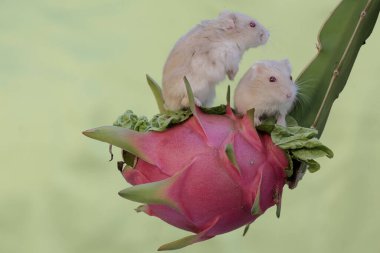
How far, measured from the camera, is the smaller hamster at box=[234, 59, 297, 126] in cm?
88

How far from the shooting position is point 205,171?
2.63 ft

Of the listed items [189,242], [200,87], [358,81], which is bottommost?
[358,81]

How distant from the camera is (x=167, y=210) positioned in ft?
2.70

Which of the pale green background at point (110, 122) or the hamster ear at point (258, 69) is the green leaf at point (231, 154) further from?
the pale green background at point (110, 122)

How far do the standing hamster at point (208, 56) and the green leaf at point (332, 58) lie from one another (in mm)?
78

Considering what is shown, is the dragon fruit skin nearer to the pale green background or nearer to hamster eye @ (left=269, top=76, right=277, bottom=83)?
hamster eye @ (left=269, top=76, right=277, bottom=83)

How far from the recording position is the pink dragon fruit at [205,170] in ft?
2.61

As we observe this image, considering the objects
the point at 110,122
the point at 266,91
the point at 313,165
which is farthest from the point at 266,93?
the point at 110,122

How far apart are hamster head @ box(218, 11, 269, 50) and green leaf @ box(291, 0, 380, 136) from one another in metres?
0.08

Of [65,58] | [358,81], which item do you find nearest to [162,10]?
[65,58]

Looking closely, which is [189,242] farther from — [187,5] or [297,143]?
[187,5]

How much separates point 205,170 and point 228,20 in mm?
221

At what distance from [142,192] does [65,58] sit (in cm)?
92

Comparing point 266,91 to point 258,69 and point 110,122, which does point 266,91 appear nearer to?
point 258,69
